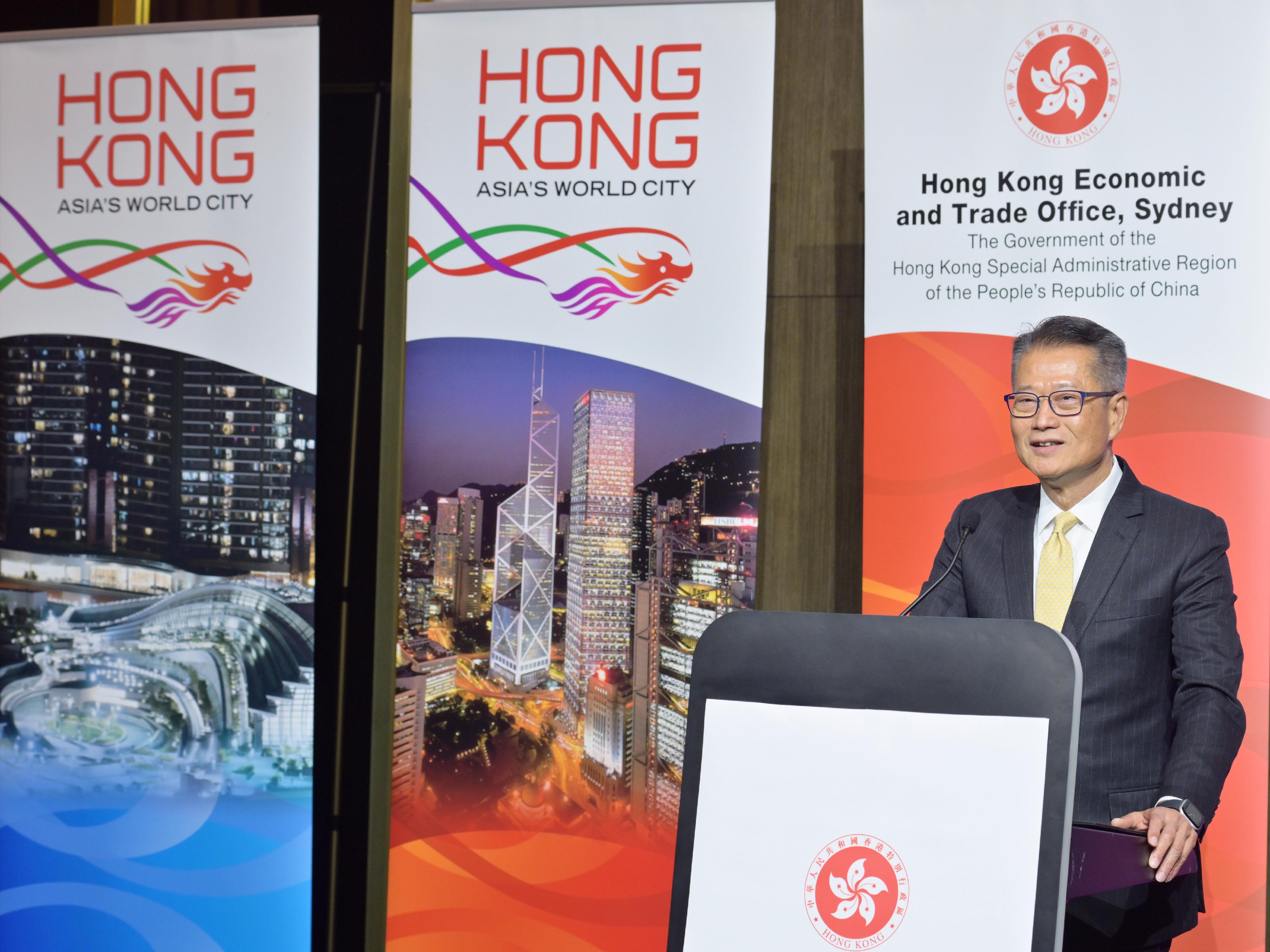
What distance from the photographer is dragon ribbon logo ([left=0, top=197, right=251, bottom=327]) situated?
3055mm

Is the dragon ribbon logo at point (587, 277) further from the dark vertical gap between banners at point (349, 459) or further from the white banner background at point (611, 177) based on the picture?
the dark vertical gap between banners at point (349, 459)

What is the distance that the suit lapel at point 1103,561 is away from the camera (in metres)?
1.96

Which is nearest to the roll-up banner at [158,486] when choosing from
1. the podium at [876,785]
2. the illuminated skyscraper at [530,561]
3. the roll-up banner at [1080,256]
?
the illuminated skyscraper at [530,561]

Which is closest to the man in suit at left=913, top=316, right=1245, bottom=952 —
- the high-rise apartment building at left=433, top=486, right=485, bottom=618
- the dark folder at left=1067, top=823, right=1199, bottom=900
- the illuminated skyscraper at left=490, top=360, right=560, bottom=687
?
the dark folder at left=1067, top=823, right=1199, bottom=900

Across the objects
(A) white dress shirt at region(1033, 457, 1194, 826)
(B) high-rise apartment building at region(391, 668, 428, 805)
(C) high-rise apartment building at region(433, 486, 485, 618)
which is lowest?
(B) high-rise apartment building at region(391, 668, 428, 805)

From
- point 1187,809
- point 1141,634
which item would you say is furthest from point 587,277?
point 1187,809

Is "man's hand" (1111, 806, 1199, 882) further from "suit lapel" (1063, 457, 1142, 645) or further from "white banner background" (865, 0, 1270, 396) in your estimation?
"white banner background" (865, 0, 1270, 396)

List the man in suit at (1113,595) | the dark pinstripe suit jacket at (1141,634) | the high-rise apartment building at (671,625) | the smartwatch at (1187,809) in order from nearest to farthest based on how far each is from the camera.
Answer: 1. the smartwatch at (1187,809)
2. the man in suit at (1113,595)
3. the dark pinstripe suit jacket at (1141,634)
4. the high-rise apartment building at (671,625)

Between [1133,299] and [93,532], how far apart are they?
9.75 ft

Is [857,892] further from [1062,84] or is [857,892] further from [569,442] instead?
[1062,84]

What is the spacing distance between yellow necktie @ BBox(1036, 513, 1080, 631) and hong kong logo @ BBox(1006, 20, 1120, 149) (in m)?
1.10

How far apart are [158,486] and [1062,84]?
8.99ft

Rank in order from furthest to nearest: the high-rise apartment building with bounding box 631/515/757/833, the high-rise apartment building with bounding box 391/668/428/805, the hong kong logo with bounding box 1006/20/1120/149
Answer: the high-rise apartment building with bounding box 391/668/428/805 → the high-rise apartment building with bounding box 631/515/757/833 → the hong kong logo with bounding box 1006/20/1120/149

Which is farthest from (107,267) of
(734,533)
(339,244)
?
(734,533)
